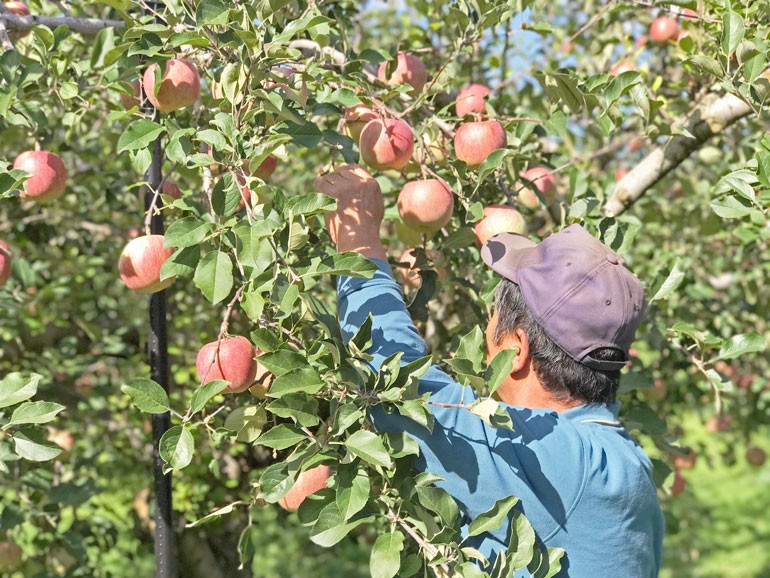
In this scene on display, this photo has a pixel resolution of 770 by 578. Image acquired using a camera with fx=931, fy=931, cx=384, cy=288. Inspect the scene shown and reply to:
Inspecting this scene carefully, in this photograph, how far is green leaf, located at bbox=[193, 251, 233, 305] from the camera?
1.25m

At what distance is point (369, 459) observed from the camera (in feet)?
3.66

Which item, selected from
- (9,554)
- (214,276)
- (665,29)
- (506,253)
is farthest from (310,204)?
(665,29)

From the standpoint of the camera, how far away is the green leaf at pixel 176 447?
1.24 meters

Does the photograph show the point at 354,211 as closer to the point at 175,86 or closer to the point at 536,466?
the point at 175,86

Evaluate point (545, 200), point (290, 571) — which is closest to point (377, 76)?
point (545, 200)

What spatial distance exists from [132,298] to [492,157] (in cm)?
216

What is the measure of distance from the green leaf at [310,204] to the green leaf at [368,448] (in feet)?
0.99

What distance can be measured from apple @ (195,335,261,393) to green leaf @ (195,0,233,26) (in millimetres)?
451

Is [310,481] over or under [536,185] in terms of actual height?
under

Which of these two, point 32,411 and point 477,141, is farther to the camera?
point 477,141

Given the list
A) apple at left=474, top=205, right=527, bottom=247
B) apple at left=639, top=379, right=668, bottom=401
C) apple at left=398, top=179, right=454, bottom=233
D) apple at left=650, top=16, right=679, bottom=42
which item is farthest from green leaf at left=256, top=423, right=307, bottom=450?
apple at left=650, top=16, right=679, bottom=42

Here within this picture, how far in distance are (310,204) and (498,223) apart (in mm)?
501

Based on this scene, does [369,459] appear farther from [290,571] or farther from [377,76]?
[290,571]

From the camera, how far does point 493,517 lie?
120 centimetres
